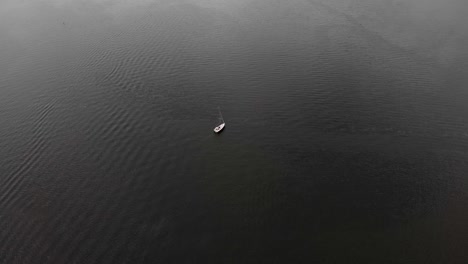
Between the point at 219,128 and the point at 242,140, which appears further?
the point at 219,128

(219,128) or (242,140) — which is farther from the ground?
(219,128)

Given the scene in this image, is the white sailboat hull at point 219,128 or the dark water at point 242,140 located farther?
the white sailboat hull at point 219,128

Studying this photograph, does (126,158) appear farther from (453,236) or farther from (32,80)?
(453,236)

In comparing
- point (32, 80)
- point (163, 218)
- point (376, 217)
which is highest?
point (32, 80)

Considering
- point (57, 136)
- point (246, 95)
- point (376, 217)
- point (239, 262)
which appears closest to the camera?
point (239, 262)

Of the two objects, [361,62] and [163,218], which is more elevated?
[361,62]

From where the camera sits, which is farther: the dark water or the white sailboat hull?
the white sailboat hull

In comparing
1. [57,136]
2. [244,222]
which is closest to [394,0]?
[244,222]

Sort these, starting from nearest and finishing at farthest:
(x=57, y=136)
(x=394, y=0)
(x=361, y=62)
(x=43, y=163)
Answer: (x=43, y=163) < (x=57, y=136) < (x=361, y=62) < (x=394, y=0)
